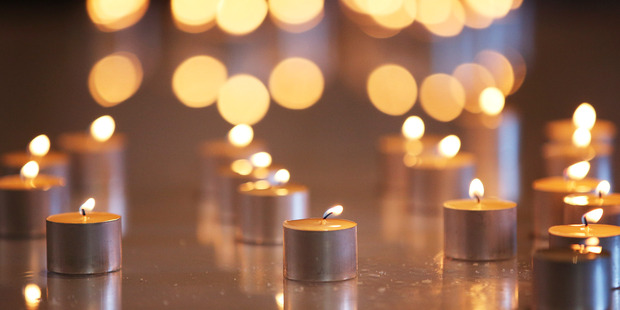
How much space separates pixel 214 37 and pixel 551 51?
2.36m

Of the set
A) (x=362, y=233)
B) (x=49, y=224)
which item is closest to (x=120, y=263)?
(x=49, y=224)

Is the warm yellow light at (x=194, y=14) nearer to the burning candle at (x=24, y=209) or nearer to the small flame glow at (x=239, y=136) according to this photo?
the small flame glow at (x=239, y=136)

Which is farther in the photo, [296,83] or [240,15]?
[240,15]

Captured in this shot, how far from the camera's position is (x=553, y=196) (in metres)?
2.12

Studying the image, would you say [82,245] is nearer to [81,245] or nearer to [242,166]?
[81,245]

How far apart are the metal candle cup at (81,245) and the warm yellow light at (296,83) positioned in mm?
2708

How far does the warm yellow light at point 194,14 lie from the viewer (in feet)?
23.7

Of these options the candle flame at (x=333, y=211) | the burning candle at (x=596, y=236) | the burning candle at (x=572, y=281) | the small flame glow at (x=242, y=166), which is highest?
the small flame glow at (x=242, y=166)

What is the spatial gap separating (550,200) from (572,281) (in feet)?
2.10

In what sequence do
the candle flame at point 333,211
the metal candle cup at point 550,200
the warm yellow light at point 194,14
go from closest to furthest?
the candle flame at point 333,211 < the metal candle cup at point 550,200 < the warm yellow light at point 194,14

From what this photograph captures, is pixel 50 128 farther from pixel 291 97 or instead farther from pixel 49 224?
pixel 49 224

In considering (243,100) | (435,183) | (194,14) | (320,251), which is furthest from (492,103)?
(194,14)

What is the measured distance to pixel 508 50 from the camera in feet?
21.0

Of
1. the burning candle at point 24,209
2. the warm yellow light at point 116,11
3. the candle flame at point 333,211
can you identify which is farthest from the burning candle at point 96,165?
the warm yellow light at point 116,11
